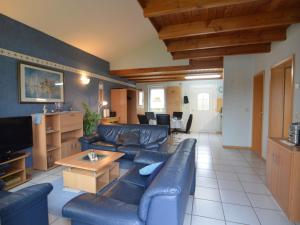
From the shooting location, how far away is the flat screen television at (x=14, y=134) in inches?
103

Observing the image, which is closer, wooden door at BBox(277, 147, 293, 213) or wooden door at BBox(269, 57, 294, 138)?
wooden door at BBox(277, 147, 293, 213)

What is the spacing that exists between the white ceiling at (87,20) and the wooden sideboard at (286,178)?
11.5 feet

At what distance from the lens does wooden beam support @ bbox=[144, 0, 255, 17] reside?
2232 mm

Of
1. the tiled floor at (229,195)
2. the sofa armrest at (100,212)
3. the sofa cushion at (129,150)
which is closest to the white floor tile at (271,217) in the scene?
the tiled floor at (229,195)

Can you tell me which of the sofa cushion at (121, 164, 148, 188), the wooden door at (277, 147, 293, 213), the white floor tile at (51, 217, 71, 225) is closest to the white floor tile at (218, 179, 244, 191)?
the wooden door at (277, 147, 293, 213)

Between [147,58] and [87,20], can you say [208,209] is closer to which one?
[87,20]

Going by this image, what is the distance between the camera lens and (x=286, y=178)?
2.08 meters

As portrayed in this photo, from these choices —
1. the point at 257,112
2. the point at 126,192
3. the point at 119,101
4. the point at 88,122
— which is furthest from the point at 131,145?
the point at 257,112

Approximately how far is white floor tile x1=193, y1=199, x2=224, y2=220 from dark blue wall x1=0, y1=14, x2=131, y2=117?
10.9 ft

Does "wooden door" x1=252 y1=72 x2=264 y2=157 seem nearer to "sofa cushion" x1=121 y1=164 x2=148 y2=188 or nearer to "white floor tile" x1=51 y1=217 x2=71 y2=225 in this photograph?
"sofa cushion" x1=121 y1=164 x2=148 y2=188

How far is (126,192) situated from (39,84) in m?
2.96

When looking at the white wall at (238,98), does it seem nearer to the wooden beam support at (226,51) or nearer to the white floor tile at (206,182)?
the wooden beam support at (226,51)

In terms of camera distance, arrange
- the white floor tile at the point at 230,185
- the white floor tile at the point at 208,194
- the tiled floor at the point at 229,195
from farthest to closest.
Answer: the white floor tile at the point at 230,185
the white floor tile at the point at 208,194
the tiled floor at the point at 229,195

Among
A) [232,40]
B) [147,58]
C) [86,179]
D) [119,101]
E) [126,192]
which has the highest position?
[147,58]
